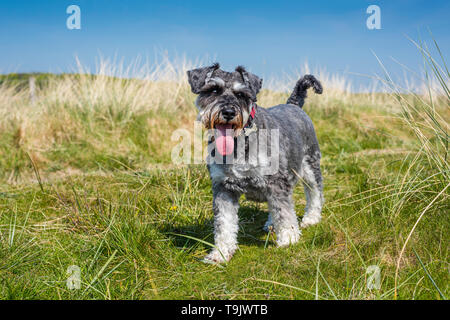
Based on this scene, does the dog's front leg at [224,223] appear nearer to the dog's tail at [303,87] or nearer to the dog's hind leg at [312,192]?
the dog's hind leg at [312,192]

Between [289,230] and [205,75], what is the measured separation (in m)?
2.07

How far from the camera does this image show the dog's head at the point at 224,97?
3.85 meters

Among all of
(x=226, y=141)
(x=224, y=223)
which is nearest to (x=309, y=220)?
(x=224, y=223)

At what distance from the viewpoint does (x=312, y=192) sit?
5.26 metres

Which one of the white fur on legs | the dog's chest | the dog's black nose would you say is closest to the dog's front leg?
the dog's chest

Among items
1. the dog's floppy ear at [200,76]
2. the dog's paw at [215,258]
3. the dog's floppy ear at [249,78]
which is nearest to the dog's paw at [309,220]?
the dog's paw at [215,258]

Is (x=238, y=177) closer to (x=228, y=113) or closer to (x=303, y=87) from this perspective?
(x=228, y=113)

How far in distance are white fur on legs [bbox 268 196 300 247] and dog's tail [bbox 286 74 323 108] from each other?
7.18ft

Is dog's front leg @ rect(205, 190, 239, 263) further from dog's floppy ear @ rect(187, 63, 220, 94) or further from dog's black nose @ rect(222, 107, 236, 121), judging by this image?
dog's floppy ear @ rect(187, 63, 220, 94)

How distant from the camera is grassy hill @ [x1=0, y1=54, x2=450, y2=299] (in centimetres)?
312

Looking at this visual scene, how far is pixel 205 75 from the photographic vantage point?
4.21 m

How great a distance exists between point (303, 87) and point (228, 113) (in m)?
2.54

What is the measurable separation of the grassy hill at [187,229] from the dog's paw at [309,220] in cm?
32
